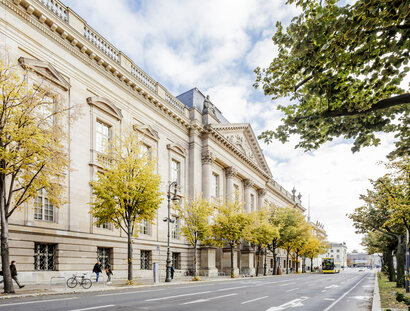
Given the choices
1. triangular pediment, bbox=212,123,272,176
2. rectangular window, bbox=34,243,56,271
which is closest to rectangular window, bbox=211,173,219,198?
triangular pediment, bbox=212,123,272,176

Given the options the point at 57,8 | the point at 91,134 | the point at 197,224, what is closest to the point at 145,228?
the point at 197,224

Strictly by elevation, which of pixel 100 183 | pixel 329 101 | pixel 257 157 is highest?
pixel 257 157

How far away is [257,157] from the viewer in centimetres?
5812

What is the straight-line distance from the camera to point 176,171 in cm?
3688

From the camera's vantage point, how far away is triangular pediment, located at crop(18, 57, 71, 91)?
2018 centimetres

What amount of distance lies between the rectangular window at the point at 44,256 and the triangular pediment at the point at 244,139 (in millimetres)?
24479

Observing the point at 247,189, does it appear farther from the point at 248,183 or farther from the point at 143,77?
the point at 143,77

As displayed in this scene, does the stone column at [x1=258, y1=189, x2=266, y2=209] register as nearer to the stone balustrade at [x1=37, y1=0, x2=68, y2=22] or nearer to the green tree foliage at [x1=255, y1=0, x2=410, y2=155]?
the stone balustrade at [x1=37, y1=0, x2=68, y2=22]

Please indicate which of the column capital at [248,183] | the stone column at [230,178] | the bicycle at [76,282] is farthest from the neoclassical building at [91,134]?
the column capital at [248,183]

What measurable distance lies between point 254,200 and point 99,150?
37.3 m

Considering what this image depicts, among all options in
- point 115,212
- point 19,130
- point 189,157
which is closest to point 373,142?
point 19,130

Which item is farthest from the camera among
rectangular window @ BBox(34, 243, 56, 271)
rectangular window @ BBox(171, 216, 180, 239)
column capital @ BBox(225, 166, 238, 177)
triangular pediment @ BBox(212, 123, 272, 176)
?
column capital @ BBox(225, 166, 238, 177)

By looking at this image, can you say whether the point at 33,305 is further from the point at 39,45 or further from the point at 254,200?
the point at 254,200

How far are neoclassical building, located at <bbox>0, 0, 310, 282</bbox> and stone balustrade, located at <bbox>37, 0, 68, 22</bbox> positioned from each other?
2.7 inches
